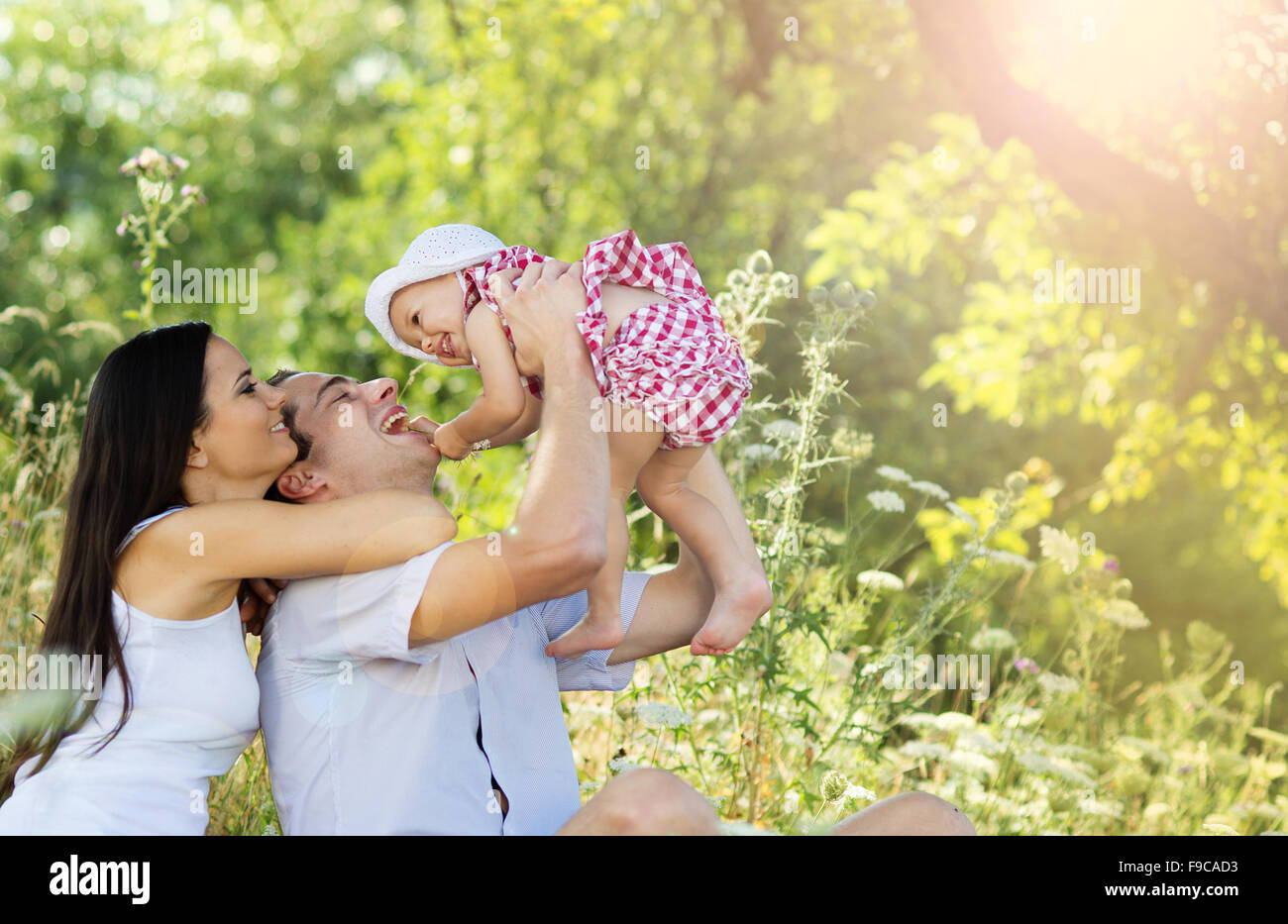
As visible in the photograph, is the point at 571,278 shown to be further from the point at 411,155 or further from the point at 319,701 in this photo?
the point at 411,155

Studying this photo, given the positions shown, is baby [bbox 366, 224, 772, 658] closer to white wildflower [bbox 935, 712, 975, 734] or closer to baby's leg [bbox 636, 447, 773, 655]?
baby's leg [bbox 636, 447, 773, 655]

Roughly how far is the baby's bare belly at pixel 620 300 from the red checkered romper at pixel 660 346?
0.01m

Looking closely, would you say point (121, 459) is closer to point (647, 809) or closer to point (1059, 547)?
point (647, 809)

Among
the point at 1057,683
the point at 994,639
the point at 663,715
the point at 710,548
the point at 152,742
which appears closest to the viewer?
the point at 152,742

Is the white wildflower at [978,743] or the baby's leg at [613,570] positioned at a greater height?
the baby's leg at [613,570]

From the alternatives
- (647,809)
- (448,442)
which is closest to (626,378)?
(448,442)

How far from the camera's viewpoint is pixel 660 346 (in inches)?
99.7

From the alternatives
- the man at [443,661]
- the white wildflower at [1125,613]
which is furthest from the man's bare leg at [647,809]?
the white wildflower at [1125,613]

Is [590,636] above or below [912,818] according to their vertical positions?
above

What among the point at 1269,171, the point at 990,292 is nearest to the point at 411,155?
the point at 990,292

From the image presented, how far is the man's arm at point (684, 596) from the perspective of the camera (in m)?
2.67

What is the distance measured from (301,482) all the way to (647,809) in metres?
0.96

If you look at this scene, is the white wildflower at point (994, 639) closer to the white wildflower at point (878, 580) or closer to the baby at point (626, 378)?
the white wildflower at point (878, 580)

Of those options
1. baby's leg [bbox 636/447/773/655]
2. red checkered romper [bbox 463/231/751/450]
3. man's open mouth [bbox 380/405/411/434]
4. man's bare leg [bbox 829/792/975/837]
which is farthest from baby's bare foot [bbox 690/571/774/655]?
man's open mouth [bbox 380/405/411/434]
